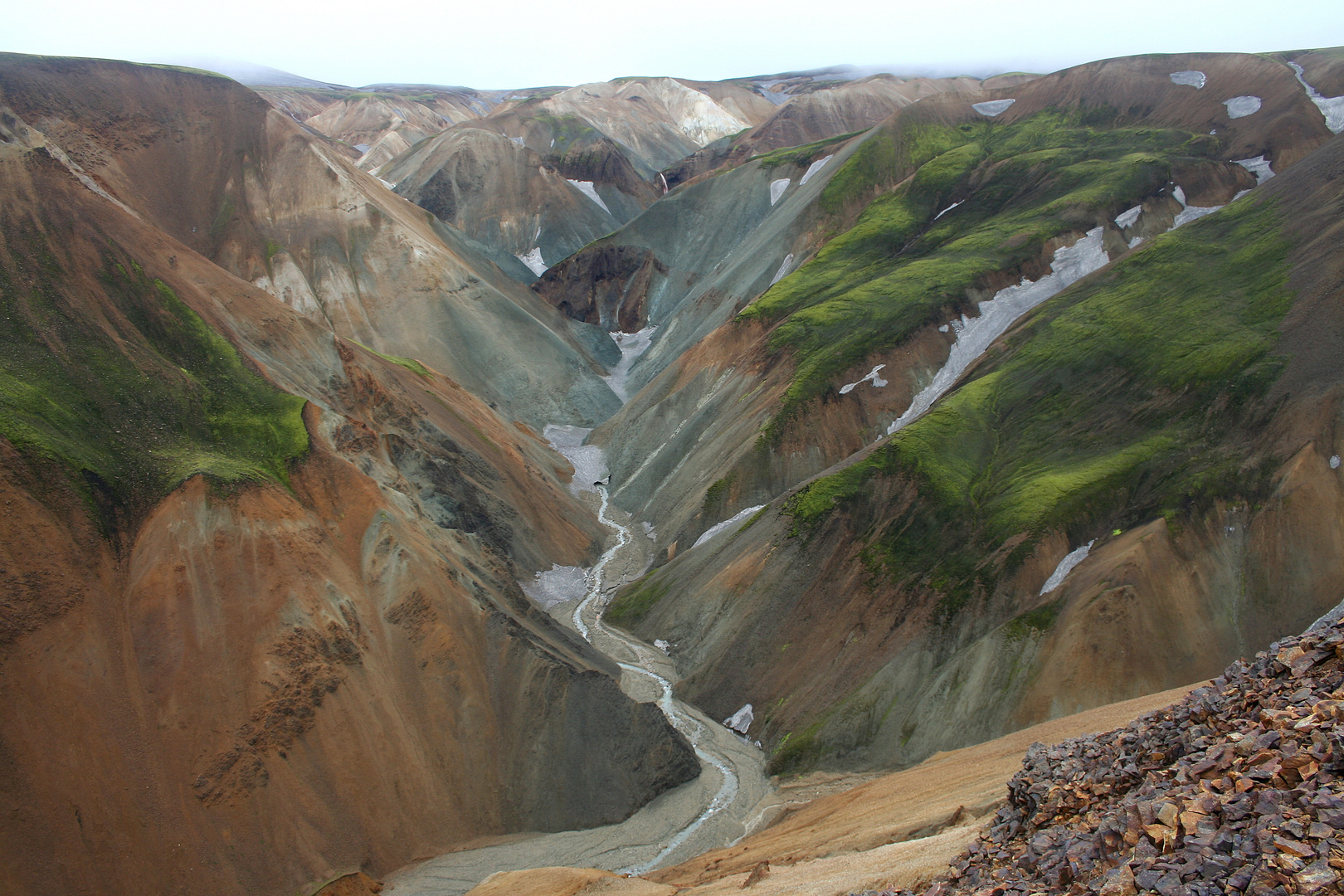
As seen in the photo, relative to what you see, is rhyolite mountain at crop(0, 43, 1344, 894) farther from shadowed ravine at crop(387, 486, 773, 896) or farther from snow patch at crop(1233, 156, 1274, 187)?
shadowed ravine at crop(387, 486, 773, 896)

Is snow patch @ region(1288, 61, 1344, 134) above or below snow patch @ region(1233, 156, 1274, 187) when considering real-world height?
above

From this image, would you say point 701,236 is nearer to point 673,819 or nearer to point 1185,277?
point 1185,277

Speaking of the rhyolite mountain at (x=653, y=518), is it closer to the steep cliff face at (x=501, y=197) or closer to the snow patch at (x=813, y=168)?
the snow patch at (x=813, y=168)

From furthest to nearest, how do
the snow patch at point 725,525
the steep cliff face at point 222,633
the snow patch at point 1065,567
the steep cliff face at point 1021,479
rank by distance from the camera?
1. the snow patch at point 725,525
2. the snow patch at point 1065,567
3. the steep cliff face at point 1021,479
4. the steep cliff face at point 222,633

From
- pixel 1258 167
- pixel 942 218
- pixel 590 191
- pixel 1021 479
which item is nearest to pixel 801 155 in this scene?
pixel 942 218

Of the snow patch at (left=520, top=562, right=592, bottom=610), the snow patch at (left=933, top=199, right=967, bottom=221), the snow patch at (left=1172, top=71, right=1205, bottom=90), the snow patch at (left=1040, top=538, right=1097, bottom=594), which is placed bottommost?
the snow patch at (left=520, top=562, right=592, bottom=610)

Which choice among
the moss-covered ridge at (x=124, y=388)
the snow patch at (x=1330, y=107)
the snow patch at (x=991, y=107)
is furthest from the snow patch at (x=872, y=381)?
the snow patch at (x=991, y=107)

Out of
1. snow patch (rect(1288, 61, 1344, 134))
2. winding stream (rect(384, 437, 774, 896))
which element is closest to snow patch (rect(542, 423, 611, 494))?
winding stream (rect(384, 437, 774, 896))
